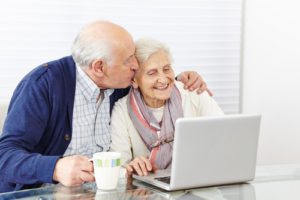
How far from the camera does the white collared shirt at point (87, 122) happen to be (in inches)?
79.6

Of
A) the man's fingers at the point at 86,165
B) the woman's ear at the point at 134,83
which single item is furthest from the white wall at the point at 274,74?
the man's fingers at the point at 86,165

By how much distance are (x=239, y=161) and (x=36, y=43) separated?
6.24 ft

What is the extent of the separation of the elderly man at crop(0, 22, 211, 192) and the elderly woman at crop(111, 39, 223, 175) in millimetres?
51

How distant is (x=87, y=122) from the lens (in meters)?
2.04

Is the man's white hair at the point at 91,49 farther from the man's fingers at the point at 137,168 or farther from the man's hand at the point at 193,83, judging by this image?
the man's fingers at the point at 137,168

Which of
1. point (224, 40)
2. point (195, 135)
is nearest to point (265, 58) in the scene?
point (224, 40)

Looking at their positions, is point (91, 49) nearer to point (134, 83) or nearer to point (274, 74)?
point (134, 83)

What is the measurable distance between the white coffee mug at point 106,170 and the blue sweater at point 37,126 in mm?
239

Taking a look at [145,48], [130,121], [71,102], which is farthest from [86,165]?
[145,48]

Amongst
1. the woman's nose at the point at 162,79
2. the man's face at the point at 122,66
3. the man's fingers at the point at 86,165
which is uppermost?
the man's face at the point at 122,66

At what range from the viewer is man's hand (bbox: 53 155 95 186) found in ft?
4.94

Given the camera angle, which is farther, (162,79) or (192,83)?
(192,83)

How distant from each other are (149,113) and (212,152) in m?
0.75

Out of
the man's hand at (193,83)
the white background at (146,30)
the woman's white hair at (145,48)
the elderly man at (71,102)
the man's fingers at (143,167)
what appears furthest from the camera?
the white background at (146,30)
